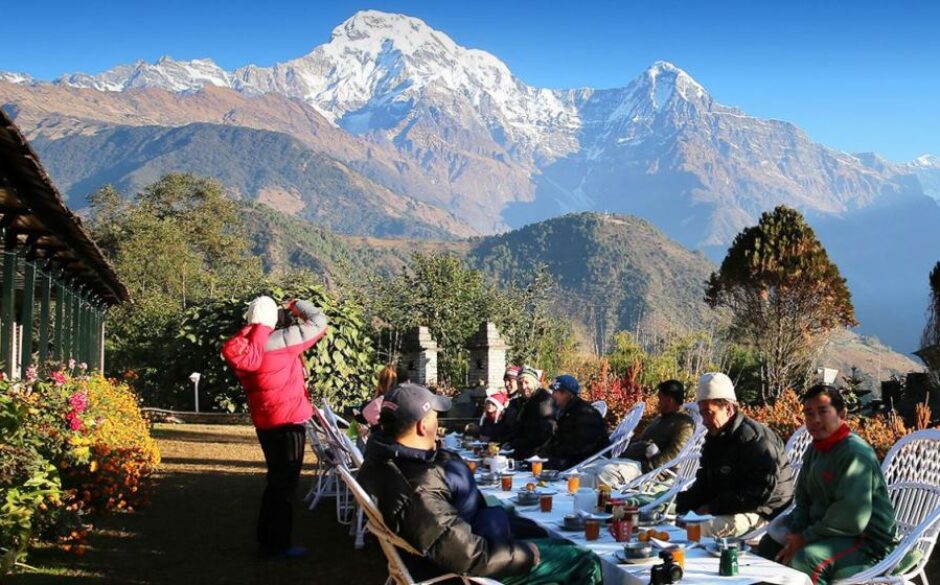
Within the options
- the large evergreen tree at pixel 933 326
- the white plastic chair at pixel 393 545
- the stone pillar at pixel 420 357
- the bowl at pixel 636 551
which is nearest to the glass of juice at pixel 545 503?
the bowl at pixel 636 551

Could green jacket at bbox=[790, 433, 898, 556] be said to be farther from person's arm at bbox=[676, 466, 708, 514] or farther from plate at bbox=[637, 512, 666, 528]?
person's arm at bbox=[676, 466, 708, 514]

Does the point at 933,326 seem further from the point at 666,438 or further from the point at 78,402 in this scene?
the point at 78,402

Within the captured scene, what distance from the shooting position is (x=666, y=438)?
249 inches

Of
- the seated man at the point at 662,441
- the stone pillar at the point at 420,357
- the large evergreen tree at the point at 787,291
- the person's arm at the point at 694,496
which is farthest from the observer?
the large evergreen tree at the point at 787,291

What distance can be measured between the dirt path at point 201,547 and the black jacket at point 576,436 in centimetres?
152

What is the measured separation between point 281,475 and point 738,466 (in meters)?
2.79

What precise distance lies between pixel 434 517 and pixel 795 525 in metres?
1.72

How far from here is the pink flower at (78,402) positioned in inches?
249

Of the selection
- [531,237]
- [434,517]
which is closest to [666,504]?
[434,517]

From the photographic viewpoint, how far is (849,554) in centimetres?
356

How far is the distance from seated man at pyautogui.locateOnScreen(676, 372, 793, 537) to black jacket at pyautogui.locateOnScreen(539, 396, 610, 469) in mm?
2127

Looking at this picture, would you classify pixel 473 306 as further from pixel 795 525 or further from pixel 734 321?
pixel 795 525

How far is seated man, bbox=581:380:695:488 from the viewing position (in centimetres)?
606

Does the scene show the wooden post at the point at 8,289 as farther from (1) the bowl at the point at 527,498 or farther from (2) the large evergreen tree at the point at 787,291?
(2) the large evergreen tree at the point at 787,291
